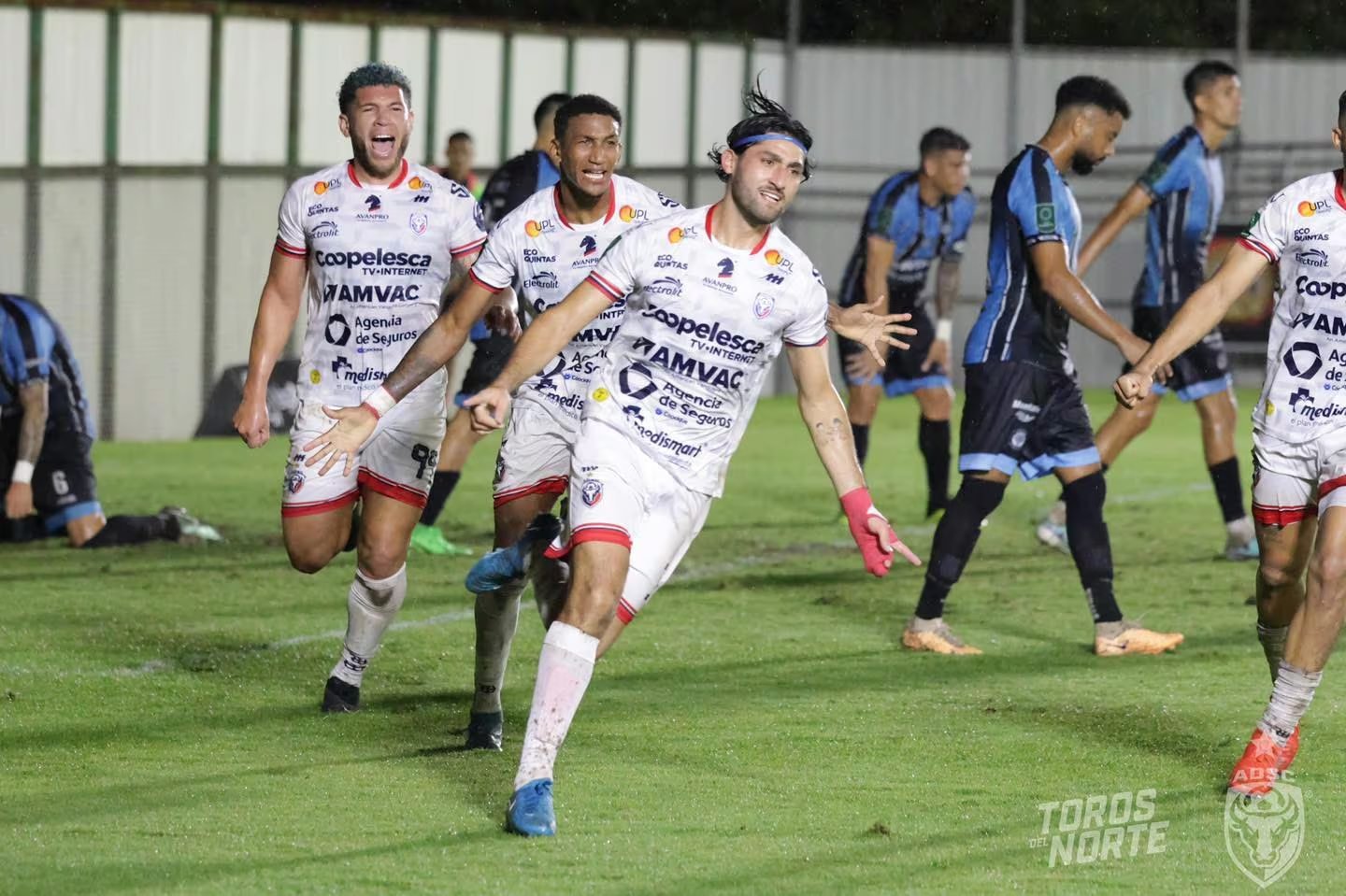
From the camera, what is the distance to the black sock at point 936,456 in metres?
11.9

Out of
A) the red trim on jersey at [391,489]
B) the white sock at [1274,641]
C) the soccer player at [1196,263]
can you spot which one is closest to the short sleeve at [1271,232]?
the white sock at [1274,641]

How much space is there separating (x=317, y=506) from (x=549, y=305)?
114cm

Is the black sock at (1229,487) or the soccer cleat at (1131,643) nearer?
the soccer cleat at (1131,643)

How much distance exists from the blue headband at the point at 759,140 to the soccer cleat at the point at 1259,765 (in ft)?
6.84

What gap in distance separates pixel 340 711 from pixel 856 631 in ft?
8.66

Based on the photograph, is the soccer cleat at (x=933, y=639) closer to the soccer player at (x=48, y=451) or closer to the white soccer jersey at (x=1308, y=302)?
the white soccer jersey at (x=1308, y=302)

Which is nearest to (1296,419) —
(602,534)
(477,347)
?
(602,534)

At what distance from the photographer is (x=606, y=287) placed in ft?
18.5

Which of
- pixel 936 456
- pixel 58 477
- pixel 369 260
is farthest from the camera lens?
A: pixel 936 456

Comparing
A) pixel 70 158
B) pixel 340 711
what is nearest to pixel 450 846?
pixel 340 711

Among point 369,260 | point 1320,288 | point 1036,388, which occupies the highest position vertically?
point 1320,288

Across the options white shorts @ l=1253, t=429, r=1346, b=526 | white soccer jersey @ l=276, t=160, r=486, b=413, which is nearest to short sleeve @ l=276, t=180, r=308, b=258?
white soccer jersey @ l=276, t=160, r=486, b=413

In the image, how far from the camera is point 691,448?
5750 mm

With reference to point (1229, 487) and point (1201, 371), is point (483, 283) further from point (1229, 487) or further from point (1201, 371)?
point (1229, 487)
